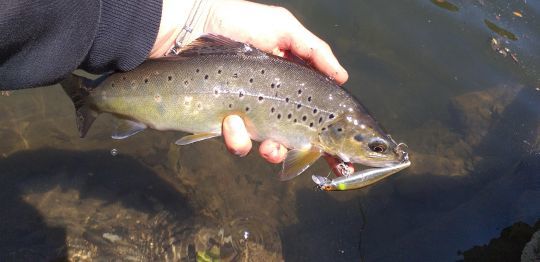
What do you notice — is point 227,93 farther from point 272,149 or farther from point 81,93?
point 81,93

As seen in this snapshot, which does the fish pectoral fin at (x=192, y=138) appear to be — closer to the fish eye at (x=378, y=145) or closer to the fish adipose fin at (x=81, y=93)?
the fish adipose fin at (x=81, y=93)

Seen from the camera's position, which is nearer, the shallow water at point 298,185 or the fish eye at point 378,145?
the fish eye at point 378,145

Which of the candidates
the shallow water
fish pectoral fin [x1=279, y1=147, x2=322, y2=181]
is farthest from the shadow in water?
fish pectoral fin [x1=279, y1=147, x2=322, y2=181]

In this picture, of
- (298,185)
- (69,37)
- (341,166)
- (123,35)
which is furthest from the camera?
(298,185)

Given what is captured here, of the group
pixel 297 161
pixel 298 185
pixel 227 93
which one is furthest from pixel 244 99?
pixel 298 185

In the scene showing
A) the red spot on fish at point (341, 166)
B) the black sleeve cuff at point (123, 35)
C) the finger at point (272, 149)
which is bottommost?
the red spot on fish at point (341, 166)

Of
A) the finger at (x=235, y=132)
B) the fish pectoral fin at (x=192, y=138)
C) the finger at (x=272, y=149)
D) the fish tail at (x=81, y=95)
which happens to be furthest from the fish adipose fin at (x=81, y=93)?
the finger at (x=272, y=149)

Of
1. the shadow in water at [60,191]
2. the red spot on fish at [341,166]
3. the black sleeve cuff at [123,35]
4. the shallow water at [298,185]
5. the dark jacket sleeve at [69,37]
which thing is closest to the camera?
the dark jacket sleeve at [69,37]
